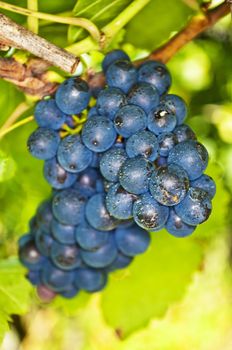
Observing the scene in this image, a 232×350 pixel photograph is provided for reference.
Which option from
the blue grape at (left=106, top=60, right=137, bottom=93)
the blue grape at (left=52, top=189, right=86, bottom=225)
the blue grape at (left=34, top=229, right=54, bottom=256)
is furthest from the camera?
the blue grape at (left=34, top=229, right=54, bottom=256)

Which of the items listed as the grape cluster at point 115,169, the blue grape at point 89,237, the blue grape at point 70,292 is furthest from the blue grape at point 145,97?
the blue grape at point 70,292

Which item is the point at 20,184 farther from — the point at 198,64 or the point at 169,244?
the point at 198,64

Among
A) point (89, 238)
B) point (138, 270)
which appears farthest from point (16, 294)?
point (138, 270)

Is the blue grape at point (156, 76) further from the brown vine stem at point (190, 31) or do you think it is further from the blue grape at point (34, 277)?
the blue grape at point (34, 277)

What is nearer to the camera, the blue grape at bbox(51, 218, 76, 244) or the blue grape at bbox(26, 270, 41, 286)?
the blue grape at bbox(51, 218, 76, 244)

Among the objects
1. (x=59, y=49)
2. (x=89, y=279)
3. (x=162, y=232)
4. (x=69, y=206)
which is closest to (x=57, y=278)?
(x=89, y=279)

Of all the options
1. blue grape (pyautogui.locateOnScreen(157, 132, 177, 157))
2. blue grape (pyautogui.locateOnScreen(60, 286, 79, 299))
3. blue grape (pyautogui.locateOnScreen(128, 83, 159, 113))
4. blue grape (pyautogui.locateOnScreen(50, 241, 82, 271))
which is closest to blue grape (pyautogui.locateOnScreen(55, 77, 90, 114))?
blue grape (pyautogui.locateOnScreen(128, 83, 159, 113))

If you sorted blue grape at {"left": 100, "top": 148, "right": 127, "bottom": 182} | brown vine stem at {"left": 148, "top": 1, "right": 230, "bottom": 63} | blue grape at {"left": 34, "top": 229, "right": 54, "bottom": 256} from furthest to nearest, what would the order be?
1. blue grape at {"left": 34, "top": 229, "right": 54, "bottom": 256}
2. brown vine stem at {"left": 148, "top": 1, "right": 230, "bottom": 63}
3. blue grape at {"left": 100, "top": 148, "right": 127, "bottom": 182}

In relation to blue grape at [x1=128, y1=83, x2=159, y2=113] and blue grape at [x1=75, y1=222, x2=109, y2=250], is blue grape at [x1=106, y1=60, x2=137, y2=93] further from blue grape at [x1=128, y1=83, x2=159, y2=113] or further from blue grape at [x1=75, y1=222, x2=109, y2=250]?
blue grape at [x1=75, y1=222, x2=109, y2=250]
